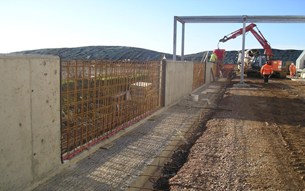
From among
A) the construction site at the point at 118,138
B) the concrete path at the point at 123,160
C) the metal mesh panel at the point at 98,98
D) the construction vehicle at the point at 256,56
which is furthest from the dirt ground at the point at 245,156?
the construction vehicle at the point at 256,56

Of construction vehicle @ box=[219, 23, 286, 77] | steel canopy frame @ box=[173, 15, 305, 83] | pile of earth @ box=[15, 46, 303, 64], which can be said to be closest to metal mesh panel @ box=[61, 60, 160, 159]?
Result: steel canopy frame @ box=[173, 15, 305, 83]

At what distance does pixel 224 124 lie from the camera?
27.4ft

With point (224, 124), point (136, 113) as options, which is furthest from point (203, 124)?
point (136, 113)

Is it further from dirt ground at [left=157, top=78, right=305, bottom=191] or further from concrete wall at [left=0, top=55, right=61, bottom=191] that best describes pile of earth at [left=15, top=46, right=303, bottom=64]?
concrete wall at [left=0, top=55, right=61, bottom=191]

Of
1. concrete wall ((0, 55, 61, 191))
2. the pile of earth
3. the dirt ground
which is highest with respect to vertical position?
the pile of earth

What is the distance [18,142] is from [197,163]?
2.83m

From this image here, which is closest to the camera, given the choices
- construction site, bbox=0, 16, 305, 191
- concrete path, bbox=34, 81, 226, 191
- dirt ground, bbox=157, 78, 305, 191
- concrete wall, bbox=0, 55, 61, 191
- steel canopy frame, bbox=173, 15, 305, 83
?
concrete wall, bbox=0, 55, 61, 191

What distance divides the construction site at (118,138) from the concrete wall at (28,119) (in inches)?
0.5

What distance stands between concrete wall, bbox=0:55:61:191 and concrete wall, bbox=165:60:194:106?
21.0 feet

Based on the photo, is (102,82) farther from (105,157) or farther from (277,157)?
(277,157)

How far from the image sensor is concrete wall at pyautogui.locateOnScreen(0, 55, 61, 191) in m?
3.39

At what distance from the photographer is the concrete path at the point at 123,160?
417 centimetres

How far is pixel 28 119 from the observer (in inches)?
148

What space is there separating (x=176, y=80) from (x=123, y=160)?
713 centimetres
